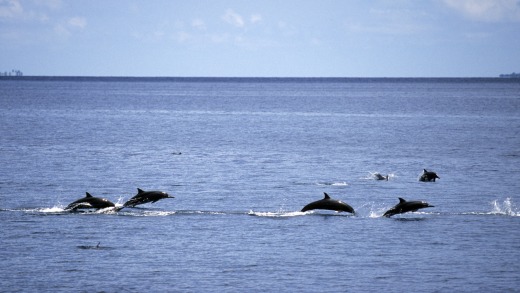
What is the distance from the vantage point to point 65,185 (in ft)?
147

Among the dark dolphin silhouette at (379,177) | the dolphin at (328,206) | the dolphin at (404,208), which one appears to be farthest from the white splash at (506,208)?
the dark dolphin silhouette at (379,177)

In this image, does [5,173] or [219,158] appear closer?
[5,173]

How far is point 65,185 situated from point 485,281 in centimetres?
2548

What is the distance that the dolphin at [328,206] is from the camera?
3516 cm

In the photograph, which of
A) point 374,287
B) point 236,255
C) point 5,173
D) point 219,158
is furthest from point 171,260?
point 219,158

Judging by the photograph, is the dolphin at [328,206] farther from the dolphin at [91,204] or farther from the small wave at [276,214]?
the dolphin at [91,204]

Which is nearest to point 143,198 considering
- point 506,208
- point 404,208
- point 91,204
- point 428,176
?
point 91,204

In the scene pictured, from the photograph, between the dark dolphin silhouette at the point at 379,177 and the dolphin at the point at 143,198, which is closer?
the dolphin at the point at 143,198

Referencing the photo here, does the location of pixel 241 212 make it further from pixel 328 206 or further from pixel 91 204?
pixel 91 204

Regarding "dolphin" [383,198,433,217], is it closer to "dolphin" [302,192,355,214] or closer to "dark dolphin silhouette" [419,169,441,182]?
"dolphin" [302,192,355,214]

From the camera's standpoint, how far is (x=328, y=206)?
35250mm

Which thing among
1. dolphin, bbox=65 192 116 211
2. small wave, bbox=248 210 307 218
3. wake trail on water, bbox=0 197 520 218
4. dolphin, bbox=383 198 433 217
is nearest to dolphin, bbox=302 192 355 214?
wake trail on water, bbox=0 197 520 218

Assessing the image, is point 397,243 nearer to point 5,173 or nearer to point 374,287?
point 374,287

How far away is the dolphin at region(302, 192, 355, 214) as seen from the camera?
115 ft
